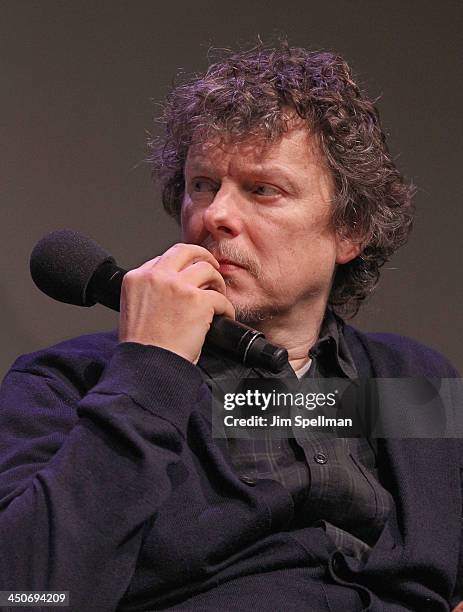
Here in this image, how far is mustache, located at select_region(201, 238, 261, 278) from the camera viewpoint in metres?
1.54

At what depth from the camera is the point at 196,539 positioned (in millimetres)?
1296

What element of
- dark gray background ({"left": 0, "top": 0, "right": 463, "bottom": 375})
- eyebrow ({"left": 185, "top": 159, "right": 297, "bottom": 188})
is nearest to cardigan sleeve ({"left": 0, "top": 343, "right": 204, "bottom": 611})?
eyebrow ({"left": 185, "top": 159, "right": 297, "bottom": 188})

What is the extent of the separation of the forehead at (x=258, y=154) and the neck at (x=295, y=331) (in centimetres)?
25

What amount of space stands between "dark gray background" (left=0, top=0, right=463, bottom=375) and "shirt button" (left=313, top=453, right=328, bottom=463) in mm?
669

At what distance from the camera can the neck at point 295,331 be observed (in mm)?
1662

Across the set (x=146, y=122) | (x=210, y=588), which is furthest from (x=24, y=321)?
(x=210, y=588)

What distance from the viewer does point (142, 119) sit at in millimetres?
2014

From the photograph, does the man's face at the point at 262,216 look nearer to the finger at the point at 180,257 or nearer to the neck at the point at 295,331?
the neck at the point at 295,331

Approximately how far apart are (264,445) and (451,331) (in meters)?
0.93

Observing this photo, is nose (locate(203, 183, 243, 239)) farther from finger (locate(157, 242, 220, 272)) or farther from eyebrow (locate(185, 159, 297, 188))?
finger (locate(157, 242, 220, 272))

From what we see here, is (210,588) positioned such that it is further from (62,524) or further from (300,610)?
(62,524)

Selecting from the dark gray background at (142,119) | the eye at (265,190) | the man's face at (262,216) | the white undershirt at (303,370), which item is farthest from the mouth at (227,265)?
the dark gray background at (142,119)

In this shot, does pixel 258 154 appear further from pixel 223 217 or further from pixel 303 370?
pixel 303 370

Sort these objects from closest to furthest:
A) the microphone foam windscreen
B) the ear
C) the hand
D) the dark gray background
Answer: the hand < the microphone foam windscreen < the ear < the dark gray background
